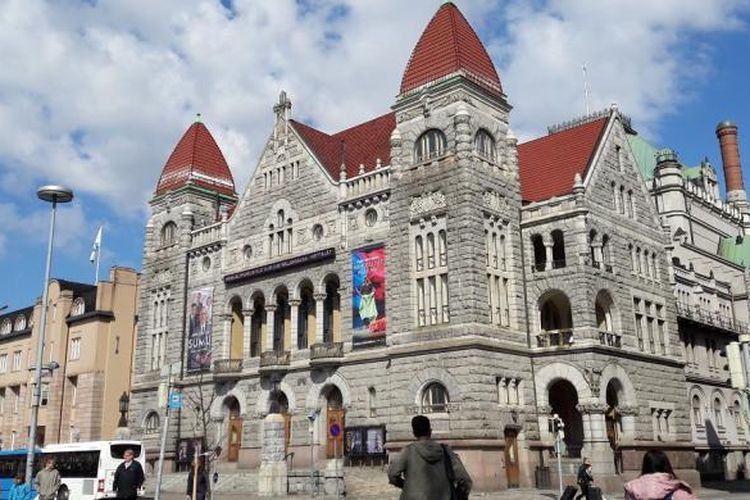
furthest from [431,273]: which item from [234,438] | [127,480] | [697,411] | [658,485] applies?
[658,485]

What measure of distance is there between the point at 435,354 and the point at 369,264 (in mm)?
7273

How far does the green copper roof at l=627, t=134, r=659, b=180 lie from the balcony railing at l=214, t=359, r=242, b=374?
3663cm

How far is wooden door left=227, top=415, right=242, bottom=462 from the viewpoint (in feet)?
158

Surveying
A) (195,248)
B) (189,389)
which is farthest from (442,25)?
(189,389)

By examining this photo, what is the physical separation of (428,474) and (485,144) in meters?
35.1

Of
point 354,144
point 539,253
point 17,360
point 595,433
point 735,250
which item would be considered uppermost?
point 354,144

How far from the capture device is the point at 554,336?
40938 millimetres

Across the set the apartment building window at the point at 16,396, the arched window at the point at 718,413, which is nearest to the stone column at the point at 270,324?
the arched window at the point at 718,413

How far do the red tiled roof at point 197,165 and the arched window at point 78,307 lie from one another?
42.0ft

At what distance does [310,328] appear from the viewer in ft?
155

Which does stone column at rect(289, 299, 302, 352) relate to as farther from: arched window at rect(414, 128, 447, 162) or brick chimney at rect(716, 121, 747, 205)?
brick chimney at rect(716, 121, 747, 205)

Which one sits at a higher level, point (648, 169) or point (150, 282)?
point (648, 169)

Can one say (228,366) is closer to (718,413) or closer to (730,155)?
(718,413)

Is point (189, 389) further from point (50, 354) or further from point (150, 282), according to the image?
point (50, 354)
